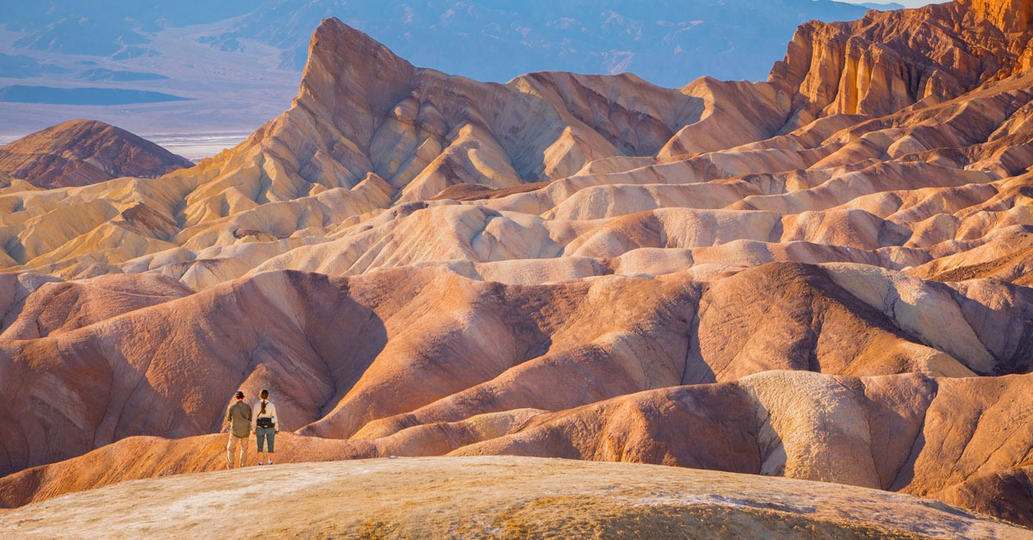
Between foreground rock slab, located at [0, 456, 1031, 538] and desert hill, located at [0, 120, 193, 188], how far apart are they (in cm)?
12710

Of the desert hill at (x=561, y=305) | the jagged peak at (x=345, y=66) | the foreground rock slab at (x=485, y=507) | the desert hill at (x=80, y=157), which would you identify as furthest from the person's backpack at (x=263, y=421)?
the desert hill at (x=80, y=157)

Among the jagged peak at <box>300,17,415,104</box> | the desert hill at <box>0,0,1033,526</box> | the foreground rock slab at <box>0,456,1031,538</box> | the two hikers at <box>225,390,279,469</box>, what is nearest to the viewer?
the foreground rock slab at <box>0,456,1031,538</box>

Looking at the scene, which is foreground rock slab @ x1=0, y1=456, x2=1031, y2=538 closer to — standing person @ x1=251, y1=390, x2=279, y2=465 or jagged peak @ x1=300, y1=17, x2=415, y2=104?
standing person @ x1=251, y1=390, x2=279, y2=465

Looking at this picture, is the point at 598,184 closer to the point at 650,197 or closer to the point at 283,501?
the point at 650,197

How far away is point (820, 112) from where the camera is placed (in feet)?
413

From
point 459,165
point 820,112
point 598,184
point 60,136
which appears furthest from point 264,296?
point 60,136

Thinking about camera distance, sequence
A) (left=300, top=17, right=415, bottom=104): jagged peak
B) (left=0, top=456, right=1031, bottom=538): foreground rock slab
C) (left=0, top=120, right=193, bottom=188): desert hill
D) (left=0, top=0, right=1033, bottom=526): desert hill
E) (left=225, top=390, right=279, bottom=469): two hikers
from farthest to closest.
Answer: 1. (left=0, top=120, right=193, bottom=188): desert hill
2. (left=300, top=17, right=415, bottom=104): jagged peak
3. (left=0, top=0, right=1033, bottom=526): desert hill
4. (left=225, top=390, right=279, bottom=469): two hikers
5. (left=0, top=456, right=1031, bottom=538): foreground rock slab

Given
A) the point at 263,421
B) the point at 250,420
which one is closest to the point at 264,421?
the point at 263,421

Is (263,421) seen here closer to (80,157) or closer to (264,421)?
(264,421)

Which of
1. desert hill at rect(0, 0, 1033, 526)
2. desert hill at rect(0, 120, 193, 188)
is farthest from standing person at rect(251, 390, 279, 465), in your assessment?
desert hill at rect(0, 120, 193, 188)

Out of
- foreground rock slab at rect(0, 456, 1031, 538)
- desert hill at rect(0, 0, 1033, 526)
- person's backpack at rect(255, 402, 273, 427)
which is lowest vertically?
foreground rock slab at rect(0, 456, 1031, 538)

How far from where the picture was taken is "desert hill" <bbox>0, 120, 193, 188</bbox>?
140375mm

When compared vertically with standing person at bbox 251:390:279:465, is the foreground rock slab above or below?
below

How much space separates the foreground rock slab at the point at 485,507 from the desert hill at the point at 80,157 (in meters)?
127
